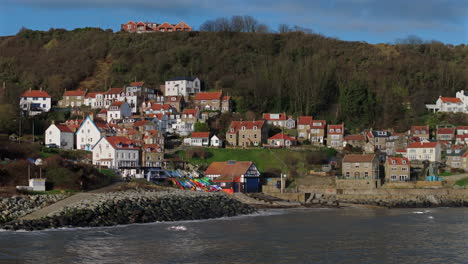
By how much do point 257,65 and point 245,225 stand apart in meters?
57.2

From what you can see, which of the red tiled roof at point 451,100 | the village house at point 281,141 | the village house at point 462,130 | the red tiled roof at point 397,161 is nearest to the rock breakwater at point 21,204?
the red tiled roof at point 397,161

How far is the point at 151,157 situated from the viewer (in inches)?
2367

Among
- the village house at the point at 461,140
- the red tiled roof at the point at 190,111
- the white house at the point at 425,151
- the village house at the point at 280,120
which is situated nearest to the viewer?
the white house at the point at 425,151

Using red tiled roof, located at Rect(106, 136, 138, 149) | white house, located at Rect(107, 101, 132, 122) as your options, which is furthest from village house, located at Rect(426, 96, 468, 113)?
red tiled roof, located at Rect(106, 136, 138, 149)

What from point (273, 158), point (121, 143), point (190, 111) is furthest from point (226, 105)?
point (121, 143)

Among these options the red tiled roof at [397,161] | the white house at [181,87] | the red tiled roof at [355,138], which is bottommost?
the red tiled roof at [397,161]

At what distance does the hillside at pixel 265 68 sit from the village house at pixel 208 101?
2.47 m

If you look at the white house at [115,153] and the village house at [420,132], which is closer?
the white house at [115,153]

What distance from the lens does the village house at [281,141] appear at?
223 ft

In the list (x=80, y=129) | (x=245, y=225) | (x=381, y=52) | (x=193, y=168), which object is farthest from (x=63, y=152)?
(x=381, y=52)

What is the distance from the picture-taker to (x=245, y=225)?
35.8 metres

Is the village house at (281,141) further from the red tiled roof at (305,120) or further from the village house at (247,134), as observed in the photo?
the red tiled roof at (305,120)

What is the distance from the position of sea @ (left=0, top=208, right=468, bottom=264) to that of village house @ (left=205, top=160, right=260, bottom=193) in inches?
635

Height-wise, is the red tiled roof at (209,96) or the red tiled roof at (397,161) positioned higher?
the red tiled roof at (209,96)
